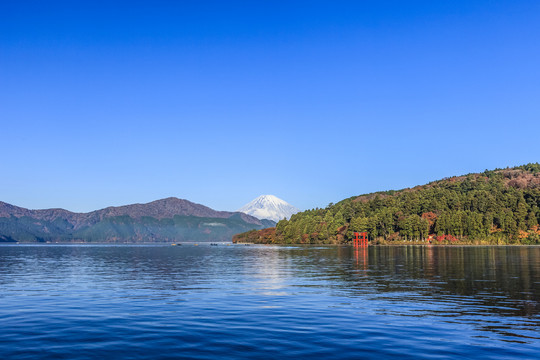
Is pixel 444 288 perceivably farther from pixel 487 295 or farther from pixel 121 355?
pixel 121 355

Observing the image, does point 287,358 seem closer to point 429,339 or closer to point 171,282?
point 429,339

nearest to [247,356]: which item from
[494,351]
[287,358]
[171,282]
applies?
[287,358]

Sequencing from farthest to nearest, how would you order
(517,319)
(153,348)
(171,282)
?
(171,282)
(517,319)
(153,348)

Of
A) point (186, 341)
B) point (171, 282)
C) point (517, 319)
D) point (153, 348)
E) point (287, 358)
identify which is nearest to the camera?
point (287, 358)

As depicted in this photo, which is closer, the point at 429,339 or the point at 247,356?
the point at 247,356

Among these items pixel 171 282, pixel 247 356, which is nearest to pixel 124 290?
pixel 171 282

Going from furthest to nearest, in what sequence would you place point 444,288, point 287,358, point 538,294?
point 444,288 < point 538,294 < point 287,358

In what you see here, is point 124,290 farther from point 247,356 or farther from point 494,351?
point 494,351

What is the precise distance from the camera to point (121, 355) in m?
20.7

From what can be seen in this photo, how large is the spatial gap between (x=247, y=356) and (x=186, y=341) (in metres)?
4.41

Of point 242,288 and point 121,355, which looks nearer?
point 121,355

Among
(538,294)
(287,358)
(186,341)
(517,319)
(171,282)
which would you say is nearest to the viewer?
(287,358)

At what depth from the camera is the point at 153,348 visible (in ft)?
72.1

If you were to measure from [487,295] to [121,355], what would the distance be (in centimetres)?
3186
